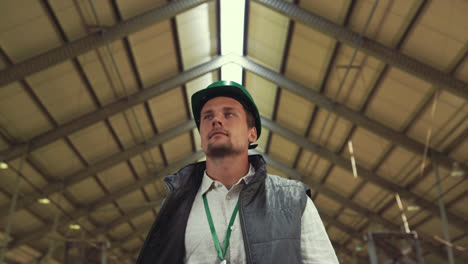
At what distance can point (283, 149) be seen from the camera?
2277 cm

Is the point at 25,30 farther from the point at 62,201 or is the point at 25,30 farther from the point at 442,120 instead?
the point at 442,120

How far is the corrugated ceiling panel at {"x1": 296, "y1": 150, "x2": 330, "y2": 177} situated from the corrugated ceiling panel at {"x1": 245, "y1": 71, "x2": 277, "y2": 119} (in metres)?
3.43

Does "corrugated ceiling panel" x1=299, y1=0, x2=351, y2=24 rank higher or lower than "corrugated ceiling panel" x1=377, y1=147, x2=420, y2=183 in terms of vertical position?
higher

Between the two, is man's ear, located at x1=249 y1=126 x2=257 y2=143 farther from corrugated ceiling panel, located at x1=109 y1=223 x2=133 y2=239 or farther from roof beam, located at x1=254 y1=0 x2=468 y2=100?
corrugated ceiling panel, located at x1=109 y1=223 x2=133 y2=239

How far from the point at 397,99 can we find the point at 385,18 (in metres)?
3.44

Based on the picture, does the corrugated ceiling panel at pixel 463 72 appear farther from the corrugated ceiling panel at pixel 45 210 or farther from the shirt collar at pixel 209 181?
the corrugated ceiling panel at pixel 45 210

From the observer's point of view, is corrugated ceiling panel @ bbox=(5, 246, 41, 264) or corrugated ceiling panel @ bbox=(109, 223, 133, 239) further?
corrugated ceiling panel @ bbox=(109, 223, 133, 239)

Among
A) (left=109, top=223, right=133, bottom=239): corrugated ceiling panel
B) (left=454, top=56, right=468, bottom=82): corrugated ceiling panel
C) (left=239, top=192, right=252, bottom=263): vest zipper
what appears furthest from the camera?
(left=109, top=223, right=133, bottom=239): corrugated ceiling panel

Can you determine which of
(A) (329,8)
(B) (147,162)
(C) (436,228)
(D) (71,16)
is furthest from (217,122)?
(C) (436,228)

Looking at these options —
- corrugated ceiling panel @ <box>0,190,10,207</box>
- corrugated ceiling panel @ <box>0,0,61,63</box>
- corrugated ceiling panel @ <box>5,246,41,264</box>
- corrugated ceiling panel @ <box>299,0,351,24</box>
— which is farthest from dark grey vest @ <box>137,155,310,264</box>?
corrugated ceiling panel @ <box>5,246,41,264</box>

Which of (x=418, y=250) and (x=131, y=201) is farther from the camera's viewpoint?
(x=131, y=201)

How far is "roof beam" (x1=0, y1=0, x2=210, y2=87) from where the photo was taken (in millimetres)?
11969

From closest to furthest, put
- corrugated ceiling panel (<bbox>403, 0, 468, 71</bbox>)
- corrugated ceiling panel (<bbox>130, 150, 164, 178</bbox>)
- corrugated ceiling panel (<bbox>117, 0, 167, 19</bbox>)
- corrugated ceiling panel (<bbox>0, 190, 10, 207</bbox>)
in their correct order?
corrugated ceiling panel (<bbox>403, 0, 468, 71</bbox>), corrugated ceiling panel (<bbox>117, 0, 167, 19</bbox>), corrugated ceiling panel (<bbox>0, 190, 10, 207</bbox>), corrugated ceiling panel (<bbox>130, 150, 164, 178</bbox>)

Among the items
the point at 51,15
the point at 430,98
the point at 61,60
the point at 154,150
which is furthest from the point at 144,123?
the point at 430,98
